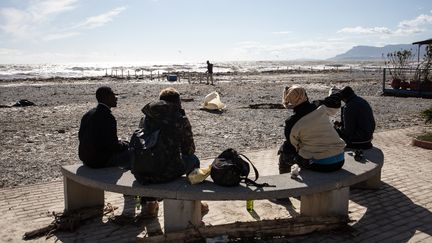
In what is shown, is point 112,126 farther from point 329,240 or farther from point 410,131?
point 410,131

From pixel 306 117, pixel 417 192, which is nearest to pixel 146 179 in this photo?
pixel 306 117

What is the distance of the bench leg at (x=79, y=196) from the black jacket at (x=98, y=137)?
1.25 ft

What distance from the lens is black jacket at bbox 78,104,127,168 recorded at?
4719 mm

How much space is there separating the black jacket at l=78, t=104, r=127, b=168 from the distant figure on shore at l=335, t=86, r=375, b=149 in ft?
11.2

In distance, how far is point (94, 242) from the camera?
4.28 meters

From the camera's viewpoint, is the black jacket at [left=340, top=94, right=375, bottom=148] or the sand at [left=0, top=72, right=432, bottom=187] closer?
the black jacket at [left=340, top=94, right=375, bottom=148]

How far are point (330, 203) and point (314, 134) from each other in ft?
2.66

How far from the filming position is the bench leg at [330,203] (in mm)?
4457

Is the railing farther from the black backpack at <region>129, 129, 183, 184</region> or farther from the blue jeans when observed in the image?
the black backpack at <region>129, 129, 183, 184</region>

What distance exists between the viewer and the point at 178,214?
4.10 metres

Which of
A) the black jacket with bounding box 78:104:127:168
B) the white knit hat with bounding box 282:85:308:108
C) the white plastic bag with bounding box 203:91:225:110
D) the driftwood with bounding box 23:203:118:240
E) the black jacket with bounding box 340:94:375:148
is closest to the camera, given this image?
the driftwood with bounding box 23:203:118:240

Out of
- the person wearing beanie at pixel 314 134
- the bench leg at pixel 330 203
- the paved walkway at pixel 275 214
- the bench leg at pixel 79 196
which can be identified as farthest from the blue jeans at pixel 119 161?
the bench leg at pixel 330 203

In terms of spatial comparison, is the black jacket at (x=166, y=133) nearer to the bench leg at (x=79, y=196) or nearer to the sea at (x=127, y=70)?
the bench leg at (x=79, y=196)

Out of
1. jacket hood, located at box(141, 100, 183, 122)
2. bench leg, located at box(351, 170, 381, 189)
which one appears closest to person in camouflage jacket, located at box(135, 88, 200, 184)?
jacket hood, located at box(141, 100, 183, 122)
